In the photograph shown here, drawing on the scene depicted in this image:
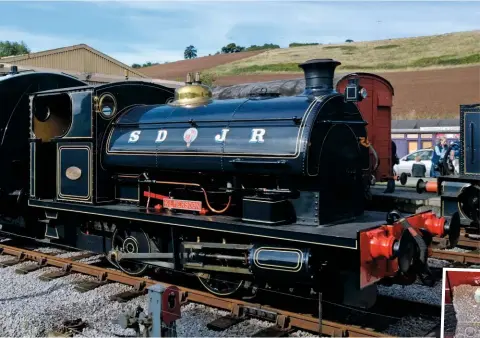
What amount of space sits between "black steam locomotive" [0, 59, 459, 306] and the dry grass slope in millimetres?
53479

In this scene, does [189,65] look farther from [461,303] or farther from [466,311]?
[466,311]

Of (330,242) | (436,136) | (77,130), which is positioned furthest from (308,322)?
(436,136)

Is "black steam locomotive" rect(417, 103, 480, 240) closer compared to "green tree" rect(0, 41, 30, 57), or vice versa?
"black steam locomotive" rect(417, 103, 480, 240)

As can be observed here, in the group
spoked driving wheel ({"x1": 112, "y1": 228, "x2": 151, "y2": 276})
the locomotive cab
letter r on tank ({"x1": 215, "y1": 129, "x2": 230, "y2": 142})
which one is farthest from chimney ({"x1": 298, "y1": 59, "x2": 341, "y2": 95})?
the locomotive cab

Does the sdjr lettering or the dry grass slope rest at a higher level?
the dry grass slope

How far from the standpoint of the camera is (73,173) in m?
7.89

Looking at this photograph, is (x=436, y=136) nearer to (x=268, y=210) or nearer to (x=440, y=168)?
(x=440, y=168)

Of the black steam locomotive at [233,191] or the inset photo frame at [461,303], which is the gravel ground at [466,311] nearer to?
the inset photo frame at [461,303]

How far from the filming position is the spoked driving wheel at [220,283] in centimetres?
647

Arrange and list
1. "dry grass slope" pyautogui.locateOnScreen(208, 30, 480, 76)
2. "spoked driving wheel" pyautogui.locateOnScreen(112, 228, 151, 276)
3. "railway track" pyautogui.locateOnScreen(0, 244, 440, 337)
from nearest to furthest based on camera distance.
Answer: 1. "railway track" pyautogui.locateOnScreen(0, 244, 440, 337)
2. "spoked driving wheel" pyautogui.locateOnScreen(112, 228, 151, 276)
3. "dry grass slope" pyautogui.locateOnScreen(208, 30, 480, 76)

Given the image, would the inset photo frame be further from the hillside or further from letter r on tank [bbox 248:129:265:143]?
the hillside

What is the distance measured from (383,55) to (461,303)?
66130 mm

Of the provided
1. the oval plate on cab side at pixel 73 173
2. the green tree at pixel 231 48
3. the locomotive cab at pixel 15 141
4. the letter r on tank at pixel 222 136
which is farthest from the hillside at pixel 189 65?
the letter r on tank at pixel 222 136

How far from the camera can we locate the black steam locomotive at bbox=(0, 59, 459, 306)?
5613 mm
